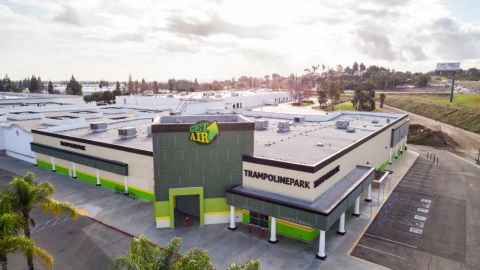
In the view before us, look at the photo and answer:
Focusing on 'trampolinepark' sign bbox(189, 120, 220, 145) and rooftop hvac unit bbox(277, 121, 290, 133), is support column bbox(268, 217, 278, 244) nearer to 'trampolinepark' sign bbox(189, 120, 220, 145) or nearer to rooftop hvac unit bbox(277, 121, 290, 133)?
'trampolinepark' sign bbox(189, 120, 220, 145)

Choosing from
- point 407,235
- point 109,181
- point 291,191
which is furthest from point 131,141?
point 407,235

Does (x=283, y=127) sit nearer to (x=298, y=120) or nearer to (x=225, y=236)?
(x=298, y=120)

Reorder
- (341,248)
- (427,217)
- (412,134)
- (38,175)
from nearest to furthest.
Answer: (341,248) < (427,217) < (38,175) < (412,134)

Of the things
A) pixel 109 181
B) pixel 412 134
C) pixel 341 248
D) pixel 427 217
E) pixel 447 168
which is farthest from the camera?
pixel 412 134

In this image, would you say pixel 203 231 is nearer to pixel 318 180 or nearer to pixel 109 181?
pixel 318 180

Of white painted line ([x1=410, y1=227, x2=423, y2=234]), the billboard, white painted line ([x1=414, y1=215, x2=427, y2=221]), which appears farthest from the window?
the billboard
